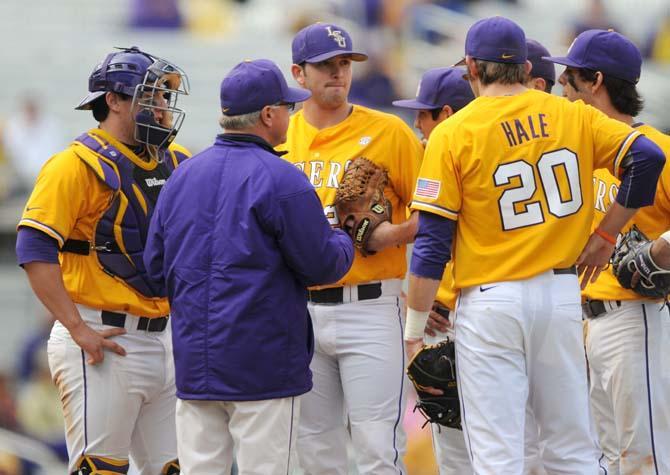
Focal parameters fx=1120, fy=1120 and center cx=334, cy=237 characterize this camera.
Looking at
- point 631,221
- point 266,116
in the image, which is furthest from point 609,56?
point 266,116

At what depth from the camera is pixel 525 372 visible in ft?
13.9

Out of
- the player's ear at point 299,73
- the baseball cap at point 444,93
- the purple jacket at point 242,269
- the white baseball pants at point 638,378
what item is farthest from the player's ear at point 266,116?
the white baseball pants at point 638,378

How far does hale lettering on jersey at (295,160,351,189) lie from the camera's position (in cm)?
502

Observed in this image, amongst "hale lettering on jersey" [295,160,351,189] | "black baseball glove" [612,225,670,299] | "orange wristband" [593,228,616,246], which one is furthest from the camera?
"hale lettering on jersey" [295,160,351,189]

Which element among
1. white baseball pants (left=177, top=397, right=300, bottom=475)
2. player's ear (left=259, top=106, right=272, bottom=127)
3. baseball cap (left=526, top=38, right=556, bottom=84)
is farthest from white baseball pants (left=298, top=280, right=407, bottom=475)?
baseball cap (left=526, top=38, right=556, bottom=84)

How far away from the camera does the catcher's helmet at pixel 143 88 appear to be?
473 cm

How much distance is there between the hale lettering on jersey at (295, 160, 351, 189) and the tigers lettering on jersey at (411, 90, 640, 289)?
815mm

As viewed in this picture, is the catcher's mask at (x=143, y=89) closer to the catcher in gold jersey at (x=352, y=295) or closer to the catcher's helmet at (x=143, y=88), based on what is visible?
the catcher's helmet at (x=143, y=88)

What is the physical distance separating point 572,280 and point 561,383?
391 mm

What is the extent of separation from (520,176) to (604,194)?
90cm

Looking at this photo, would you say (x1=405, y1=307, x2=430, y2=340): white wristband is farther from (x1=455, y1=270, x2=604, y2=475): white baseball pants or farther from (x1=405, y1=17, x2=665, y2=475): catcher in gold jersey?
(x1=455, y1=270, x2=604, y2=475): white baseball pants

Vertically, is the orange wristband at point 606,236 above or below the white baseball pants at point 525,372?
above

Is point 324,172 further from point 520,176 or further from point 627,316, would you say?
point 627,316

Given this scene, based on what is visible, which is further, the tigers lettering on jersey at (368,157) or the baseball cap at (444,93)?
the baseball cap at (444,93)
